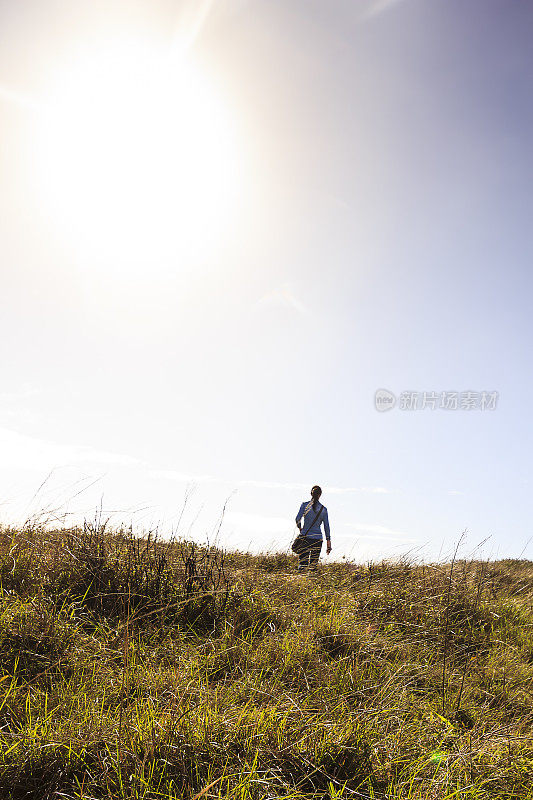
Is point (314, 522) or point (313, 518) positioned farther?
point (313, 518)

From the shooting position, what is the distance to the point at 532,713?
158 inches

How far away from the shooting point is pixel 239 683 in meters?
3.29

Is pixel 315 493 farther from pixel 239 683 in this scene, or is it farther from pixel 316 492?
pixel 239 683

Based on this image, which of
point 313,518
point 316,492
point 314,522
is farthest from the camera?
point 316,492

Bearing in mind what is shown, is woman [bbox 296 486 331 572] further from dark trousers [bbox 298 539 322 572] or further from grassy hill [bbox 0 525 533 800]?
grassy hill [bbox 0 525 533 800]

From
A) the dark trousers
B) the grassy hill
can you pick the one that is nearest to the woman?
the dark trousers

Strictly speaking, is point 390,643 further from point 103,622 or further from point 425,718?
point 103,622

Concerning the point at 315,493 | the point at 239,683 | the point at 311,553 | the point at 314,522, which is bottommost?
the point at 239,683

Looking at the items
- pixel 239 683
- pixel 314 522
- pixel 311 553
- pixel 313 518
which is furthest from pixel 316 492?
pixel 239 683

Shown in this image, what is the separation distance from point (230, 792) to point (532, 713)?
3167 mm

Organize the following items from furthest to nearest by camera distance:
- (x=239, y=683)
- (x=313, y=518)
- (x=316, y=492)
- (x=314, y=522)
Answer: (x=316, y=492), (x=313, y=518), (x=314, y=522), (x=239, y=683)

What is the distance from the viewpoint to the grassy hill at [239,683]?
95.3 inches

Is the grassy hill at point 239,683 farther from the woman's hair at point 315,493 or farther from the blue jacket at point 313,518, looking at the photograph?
the woman's hair at point 315,493

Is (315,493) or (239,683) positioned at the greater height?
(315,493)
